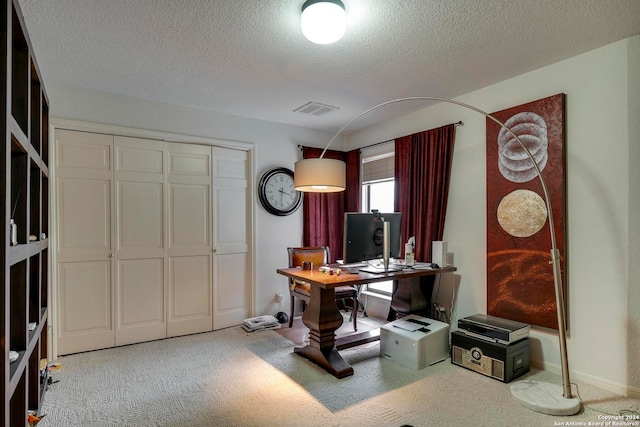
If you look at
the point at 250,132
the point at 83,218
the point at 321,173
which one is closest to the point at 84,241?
the point at 83,218

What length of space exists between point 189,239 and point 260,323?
4.00 feet

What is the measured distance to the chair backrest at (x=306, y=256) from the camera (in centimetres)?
400

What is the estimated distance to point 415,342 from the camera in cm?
282

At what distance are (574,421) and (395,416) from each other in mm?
1055

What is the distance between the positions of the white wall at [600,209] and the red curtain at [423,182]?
0.78 meters

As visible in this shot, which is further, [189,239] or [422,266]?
[189,239]

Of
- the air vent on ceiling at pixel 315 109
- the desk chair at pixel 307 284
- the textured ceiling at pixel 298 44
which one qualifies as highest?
the textured ceiling at pixel 298 44

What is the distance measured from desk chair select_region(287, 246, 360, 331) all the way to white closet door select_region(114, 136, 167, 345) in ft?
4.46

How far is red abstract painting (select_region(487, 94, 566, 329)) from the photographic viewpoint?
2742mm

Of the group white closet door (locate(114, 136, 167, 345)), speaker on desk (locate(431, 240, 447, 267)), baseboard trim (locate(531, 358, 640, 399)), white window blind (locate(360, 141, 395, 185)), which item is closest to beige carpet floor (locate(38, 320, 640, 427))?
baseboard trim (locate(531, 358, 640, 399))

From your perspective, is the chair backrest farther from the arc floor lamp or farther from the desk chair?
the arc floor lamp

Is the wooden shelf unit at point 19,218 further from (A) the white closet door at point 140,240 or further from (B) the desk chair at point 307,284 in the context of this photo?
(B) the desk chair at point 307,284

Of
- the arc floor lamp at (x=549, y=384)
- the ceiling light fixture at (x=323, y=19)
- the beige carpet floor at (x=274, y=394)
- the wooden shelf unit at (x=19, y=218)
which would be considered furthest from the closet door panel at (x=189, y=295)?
the ceiling light fixture at (x=323, y=19)

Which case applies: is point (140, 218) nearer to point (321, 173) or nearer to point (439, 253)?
point (321, 173)
